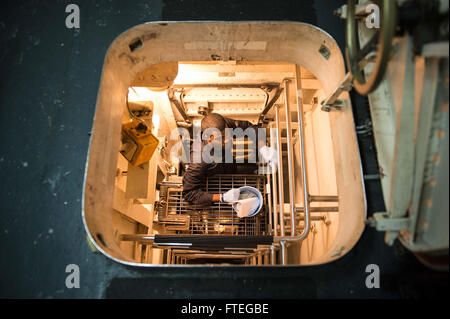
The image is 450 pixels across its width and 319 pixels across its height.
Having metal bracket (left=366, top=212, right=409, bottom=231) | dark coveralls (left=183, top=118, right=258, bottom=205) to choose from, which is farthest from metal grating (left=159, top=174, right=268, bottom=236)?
metal bracket (left=366, top=212, right=409, bottom=231)

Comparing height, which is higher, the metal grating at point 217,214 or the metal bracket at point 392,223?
the metal grating at point 217,214

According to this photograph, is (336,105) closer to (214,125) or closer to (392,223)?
(392,223)

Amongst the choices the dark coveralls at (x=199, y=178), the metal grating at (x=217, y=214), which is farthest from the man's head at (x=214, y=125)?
the metal grating at (x=217, y=214)

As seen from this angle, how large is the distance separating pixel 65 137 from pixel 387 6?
4.73 ft

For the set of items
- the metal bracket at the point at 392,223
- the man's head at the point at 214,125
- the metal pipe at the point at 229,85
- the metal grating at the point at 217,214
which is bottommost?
the metal bracket at the point at 392,223

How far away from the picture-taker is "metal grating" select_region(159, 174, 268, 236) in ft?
10.5

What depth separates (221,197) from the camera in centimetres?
306

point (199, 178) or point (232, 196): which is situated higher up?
point (199, 178)

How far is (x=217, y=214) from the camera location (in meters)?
3.26

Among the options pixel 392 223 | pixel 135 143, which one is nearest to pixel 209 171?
pixel 135 143

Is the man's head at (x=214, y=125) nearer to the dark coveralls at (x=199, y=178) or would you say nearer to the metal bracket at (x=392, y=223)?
the dark coveralls at (x=199, y=178)

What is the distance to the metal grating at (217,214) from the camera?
10.5ft
